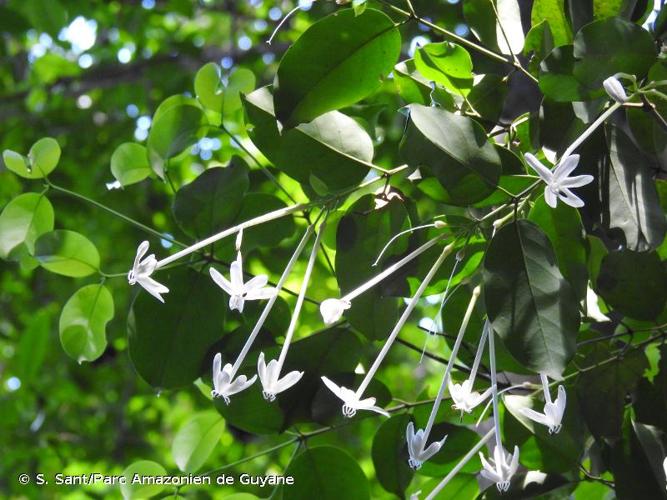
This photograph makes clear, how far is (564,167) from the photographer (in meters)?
0.55

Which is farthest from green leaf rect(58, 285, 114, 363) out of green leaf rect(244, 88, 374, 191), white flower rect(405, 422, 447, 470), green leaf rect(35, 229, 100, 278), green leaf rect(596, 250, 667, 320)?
green leaf rect(596, 250, 667, 320)

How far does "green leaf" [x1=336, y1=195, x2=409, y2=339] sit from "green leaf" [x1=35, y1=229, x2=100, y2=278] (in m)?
0.32

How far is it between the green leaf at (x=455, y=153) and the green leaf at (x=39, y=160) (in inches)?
18.6

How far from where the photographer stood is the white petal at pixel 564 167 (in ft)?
1.78

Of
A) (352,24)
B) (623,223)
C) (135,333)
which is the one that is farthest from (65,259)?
(623,223)

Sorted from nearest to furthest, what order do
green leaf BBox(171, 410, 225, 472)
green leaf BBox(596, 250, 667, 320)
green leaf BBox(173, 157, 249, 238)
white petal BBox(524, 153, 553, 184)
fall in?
white petal BBox(524, 153, 553, 184)
green leaf BBox(596, 250, 667, 320)
green leaf BBox(173, 157, 249, 238)
green leaf BBox(171, 410, 225, 472)

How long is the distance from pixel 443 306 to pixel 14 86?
2.86 metres

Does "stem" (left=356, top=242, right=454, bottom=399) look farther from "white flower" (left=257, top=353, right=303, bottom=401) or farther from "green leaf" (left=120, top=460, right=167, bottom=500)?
"green leaf" (left=120, top=460, right=167, bottom=500)

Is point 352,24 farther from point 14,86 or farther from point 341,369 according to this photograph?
point 14,86

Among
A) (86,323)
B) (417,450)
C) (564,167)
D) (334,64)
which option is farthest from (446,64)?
(86,323)

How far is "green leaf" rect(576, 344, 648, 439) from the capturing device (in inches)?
28.9

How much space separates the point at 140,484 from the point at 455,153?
1.67 feet

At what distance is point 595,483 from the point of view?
88 centimetres

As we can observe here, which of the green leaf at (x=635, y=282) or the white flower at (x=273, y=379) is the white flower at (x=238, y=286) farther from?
the green leaf at (x=635, y=282)
